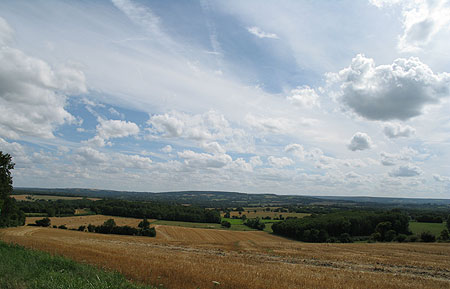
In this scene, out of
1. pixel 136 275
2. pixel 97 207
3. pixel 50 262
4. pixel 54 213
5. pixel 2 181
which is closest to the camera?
pixel 136 275

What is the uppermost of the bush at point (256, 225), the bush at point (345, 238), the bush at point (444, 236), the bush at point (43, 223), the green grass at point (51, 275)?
the green grass at point (51, 275)

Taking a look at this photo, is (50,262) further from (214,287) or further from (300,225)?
(300,225)

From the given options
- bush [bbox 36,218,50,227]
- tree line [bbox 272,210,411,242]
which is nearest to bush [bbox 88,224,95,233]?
bush [bbox 36,218,50,227]

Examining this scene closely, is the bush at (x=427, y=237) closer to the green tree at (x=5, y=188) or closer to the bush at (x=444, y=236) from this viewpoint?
the bush at (x=444, y=236)

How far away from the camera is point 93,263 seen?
13.4 metres

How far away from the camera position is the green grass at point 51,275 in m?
8.68

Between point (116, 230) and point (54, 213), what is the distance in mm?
38175

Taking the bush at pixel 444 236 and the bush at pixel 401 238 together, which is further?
the bush at pixel 401 238

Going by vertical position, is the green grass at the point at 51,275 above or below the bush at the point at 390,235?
above

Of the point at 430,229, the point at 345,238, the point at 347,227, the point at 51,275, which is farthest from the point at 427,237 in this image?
the point at 51,275

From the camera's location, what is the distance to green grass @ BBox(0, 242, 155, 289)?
8.68 metres

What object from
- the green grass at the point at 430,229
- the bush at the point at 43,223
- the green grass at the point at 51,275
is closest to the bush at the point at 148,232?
the bush at the point at 43,223

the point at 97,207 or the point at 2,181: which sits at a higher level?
the point at 2,181

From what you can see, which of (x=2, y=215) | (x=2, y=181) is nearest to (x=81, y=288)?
(x=2, y=181)
